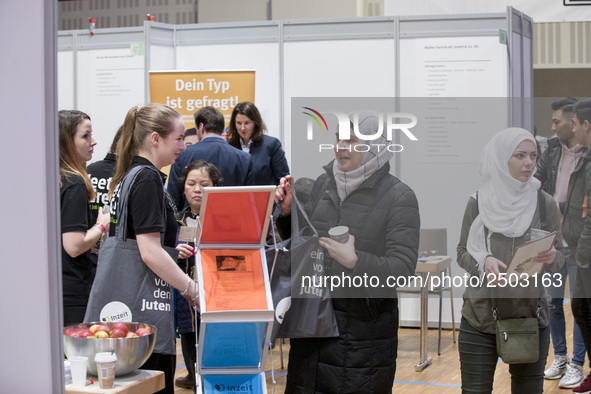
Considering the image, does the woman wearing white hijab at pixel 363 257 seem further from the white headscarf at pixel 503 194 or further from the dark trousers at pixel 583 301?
the dark trousers at pixel 583 301

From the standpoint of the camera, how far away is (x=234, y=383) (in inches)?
99.8

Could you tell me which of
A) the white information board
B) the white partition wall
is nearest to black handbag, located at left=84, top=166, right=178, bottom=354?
the white partition wall

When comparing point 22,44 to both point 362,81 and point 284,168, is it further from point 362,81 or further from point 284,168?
point 362,81

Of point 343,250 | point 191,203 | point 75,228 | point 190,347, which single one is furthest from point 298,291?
point 190,347

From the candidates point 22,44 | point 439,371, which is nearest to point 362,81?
point 439,371

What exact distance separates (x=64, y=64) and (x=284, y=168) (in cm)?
269

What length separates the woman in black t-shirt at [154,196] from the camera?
237 cm

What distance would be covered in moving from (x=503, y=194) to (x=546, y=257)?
27 centimetres

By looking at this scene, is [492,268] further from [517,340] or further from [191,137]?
[191,137]

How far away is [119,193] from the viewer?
245cm

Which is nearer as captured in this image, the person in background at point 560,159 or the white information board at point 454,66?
the person in background at point 560,159

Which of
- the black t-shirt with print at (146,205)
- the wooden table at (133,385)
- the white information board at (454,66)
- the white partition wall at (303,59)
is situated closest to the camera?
the wooden table at (133,385)

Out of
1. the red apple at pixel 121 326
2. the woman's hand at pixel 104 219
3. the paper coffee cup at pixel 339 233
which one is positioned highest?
the woman's hand at pixel 104 219

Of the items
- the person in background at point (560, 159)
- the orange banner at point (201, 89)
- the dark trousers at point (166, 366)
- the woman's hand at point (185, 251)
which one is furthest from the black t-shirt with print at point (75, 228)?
the orange banner at point (201, 89)
